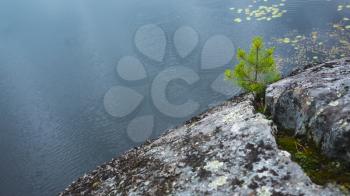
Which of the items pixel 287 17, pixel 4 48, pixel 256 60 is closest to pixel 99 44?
pixel 4 48

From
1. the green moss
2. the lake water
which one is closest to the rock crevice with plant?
the green moss

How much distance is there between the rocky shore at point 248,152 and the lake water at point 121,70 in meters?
13.3

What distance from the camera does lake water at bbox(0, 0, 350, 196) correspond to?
71.6ft

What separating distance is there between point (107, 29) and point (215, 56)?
1277 centimetres

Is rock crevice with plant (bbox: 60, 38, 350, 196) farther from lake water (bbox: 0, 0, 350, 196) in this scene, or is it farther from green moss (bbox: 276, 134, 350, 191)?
lake water (bbox: 0, 0, 350, 196)

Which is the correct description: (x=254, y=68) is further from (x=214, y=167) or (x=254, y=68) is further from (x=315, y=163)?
(x=315, y=163)

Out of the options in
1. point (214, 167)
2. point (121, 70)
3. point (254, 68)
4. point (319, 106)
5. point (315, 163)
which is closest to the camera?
point (315, 163)

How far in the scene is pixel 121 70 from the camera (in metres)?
27.9

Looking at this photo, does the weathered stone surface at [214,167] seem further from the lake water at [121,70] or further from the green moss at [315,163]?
the lake water at [121,70]

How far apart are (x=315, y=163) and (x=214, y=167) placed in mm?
1669

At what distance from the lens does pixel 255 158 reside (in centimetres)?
622

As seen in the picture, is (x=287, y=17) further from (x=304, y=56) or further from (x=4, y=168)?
(x=4, y=168)

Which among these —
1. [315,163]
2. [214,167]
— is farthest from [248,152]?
[315,163]

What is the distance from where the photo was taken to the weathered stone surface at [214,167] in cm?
573
